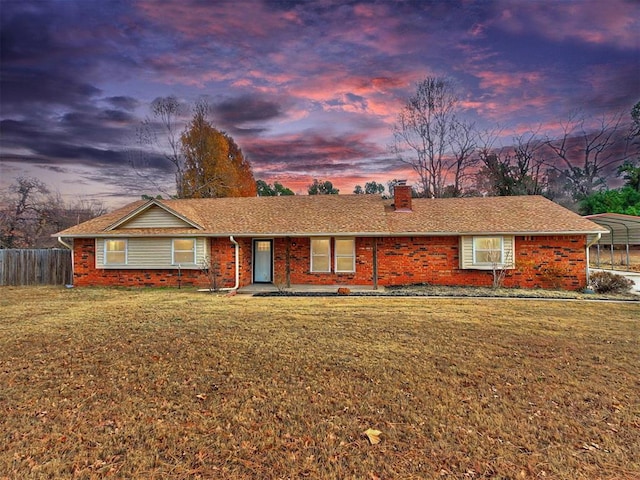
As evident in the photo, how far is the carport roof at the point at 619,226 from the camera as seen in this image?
16.7 meters

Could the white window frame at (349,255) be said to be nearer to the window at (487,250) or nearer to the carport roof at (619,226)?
the window at (487,250)

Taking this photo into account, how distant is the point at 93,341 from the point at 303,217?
962 centimetres

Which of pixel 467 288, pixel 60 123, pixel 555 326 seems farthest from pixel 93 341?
pixel 60 123

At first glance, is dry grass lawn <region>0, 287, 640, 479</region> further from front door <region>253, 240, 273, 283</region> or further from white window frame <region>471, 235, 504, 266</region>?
front door <region>253, 240, 273, 283</region>

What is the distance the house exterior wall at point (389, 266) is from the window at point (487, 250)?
50 centimetres

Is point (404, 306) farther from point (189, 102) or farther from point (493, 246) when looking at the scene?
point (189, 102)

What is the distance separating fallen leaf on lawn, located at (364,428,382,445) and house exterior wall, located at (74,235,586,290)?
31.8ft

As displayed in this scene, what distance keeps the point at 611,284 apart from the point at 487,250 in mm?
4102

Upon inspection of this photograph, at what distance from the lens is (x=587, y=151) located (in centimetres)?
3312

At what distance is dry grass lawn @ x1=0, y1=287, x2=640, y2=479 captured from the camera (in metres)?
2.86

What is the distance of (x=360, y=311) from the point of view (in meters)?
8.49

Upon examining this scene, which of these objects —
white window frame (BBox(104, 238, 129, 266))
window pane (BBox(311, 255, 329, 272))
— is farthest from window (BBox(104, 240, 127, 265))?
window pane (BBox(311, 255, 329, 272))

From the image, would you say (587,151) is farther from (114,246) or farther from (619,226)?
(114,246)

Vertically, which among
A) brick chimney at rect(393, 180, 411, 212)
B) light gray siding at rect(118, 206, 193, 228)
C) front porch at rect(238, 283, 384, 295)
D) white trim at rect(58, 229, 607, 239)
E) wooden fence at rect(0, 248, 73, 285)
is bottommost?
front porch at rect(238, 283, 384, 295)
